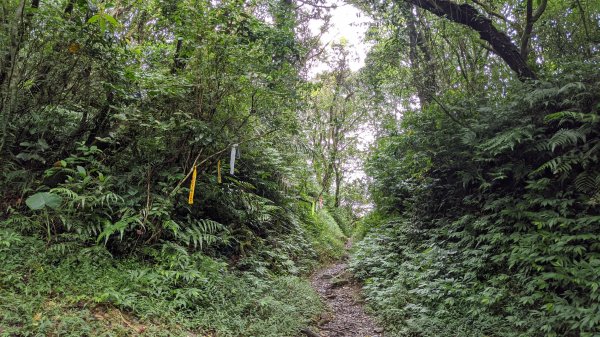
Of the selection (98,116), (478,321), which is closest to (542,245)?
(478,321)

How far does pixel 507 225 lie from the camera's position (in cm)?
669

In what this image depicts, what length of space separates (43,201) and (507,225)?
7578 mm

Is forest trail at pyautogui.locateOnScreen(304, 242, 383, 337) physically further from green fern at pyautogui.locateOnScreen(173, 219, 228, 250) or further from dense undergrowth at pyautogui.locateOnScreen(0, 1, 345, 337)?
green fern at pyautogui.locateOnScreen(173, 219, 228, 250)

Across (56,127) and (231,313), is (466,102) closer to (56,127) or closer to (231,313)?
(231,313)

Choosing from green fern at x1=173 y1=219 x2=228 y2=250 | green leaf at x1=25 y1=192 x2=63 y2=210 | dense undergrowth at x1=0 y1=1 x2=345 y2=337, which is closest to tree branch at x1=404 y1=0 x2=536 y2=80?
dense undergrowth at x1=0 y1=1 x2=345 y2=337

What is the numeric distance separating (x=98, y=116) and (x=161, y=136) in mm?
1266

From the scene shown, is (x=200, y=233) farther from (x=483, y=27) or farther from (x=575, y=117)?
(x=483, y=27)

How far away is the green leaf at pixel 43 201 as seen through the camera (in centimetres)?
467

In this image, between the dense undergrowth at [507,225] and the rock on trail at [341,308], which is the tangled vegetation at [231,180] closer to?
the dense undergrowth at [507,225]

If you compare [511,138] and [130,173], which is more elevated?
[511,138]

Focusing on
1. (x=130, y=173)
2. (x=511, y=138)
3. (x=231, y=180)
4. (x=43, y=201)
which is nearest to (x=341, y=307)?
(x=231, y=180)

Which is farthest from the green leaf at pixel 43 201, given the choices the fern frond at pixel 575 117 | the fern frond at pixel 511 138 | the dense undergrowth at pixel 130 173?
the fern frond at pixel 575 117

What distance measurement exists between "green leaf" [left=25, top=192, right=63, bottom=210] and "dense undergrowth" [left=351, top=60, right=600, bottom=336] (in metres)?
5.76

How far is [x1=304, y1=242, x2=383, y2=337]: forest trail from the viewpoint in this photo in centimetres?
663
